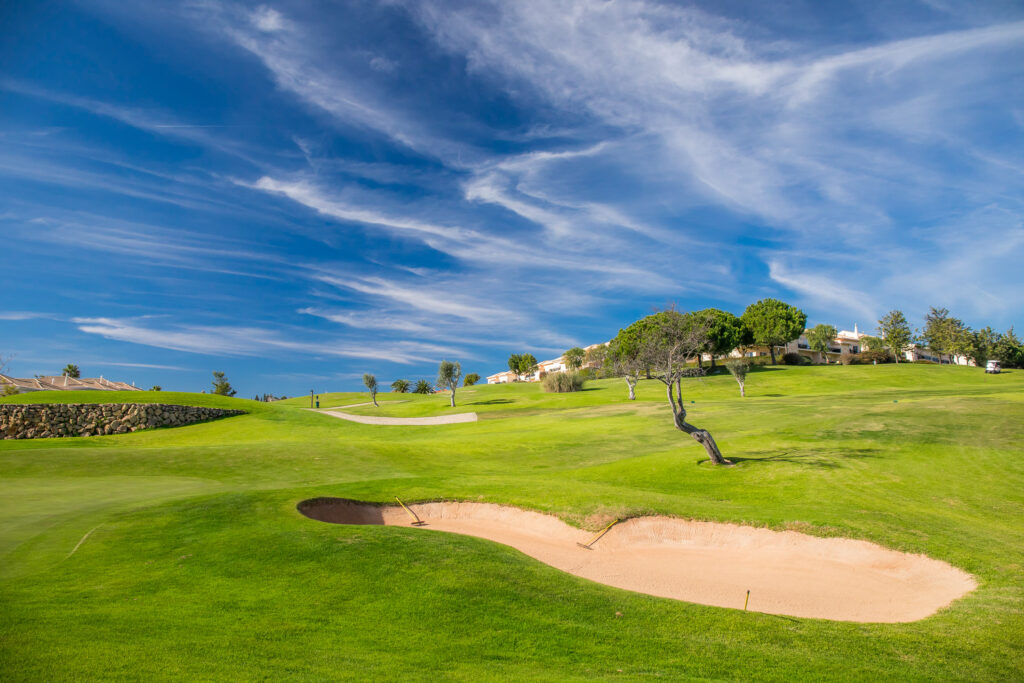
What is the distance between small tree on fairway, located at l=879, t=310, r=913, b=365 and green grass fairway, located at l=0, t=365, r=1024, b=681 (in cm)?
9406

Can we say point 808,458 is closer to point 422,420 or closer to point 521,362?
point 422,420

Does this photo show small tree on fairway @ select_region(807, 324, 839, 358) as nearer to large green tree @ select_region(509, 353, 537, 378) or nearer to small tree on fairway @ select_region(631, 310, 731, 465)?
large green tree @ select_region(509, 353, 537, 378)

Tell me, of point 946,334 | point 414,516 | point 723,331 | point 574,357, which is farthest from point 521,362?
point 414,516

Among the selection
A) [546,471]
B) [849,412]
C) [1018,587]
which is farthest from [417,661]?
[849,412]

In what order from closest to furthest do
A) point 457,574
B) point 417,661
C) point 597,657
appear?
1. point 417,661
2. point 597,657
3. point 457,574

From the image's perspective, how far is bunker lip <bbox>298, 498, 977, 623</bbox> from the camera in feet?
41.1

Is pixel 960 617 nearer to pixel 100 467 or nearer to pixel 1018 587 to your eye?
pixel 1018 587

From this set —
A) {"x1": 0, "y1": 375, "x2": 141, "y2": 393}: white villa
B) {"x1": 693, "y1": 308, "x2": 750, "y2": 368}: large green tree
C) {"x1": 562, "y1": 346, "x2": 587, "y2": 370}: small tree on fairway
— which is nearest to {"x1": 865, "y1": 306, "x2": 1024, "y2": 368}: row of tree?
{"x1": 693, "y1": 308, "x2": 750, "y2": 368}: large green tree

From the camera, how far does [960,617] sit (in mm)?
10484

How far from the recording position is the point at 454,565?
38.8 ft

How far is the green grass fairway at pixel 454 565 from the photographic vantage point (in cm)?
780

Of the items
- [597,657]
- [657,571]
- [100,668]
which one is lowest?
[657,571]

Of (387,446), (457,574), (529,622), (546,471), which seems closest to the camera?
(529,622)

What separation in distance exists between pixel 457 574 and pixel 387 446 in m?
23.0
